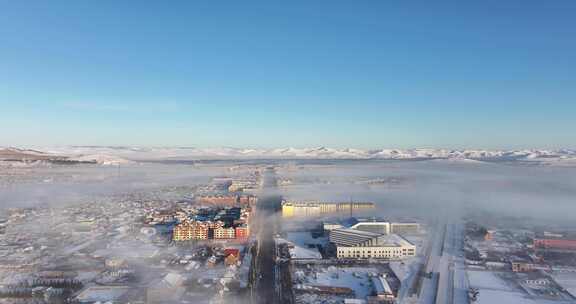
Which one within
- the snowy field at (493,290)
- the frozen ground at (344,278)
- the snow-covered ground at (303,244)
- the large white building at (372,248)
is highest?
the large white building at (372,248)

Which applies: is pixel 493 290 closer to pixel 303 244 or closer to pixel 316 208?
pixel 303 244

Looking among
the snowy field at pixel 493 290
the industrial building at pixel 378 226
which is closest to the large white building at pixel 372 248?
the industrial building at pixel 378 226

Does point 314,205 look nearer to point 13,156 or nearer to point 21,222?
point 21,222

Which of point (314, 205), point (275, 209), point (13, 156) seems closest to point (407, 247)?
point (314, 205)

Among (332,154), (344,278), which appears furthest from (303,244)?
(332,154)

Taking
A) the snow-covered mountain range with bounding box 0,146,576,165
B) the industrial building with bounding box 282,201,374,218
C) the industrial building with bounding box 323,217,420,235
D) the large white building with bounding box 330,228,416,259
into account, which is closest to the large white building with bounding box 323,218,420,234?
the industrial building with bounding box 323,217,420,235

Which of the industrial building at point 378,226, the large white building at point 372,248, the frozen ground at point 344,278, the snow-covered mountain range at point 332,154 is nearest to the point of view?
the frozen ground at point 344,278

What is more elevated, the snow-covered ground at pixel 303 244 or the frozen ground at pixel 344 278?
the snow-covered ground at pixel 303 244

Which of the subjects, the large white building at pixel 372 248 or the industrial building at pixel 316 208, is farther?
the industrial building at pixel 316 208

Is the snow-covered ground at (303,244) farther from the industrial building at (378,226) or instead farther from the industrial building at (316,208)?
the industrial building at (316,208)

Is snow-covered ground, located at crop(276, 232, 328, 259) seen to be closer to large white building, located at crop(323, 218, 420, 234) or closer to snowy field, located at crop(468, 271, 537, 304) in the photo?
large white building, located at crop(323, 218, 420, 234)

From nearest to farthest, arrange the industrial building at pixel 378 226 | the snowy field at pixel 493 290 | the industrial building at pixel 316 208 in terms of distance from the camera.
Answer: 1. the snowy field at pixel 493 290
2. the industrial building at pixel 378 226
3. the industrial building at pixel 316 208
